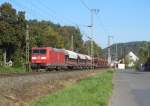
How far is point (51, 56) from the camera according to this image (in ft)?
213

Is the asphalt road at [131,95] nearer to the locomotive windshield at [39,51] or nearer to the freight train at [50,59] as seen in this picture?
the freight train at [50,59]

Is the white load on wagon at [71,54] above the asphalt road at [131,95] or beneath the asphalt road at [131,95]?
above

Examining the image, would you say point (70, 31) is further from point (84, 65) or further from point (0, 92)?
point (0, 92)

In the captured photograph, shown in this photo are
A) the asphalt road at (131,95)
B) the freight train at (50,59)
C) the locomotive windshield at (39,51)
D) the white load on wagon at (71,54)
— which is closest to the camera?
the asphalt road at (131,95)

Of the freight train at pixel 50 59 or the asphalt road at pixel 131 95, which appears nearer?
the asphalt road at pixel 131 95

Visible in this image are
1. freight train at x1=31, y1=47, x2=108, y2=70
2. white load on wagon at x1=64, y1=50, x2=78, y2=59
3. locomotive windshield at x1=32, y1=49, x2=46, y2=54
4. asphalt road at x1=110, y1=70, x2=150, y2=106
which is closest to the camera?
asphalt road at x1=110, y1=70, x2=150, y2=106

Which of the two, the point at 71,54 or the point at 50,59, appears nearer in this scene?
the point at 50,59

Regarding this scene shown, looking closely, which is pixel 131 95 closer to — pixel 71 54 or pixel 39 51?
pixel 39 51

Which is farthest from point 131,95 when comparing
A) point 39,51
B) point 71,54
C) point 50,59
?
point 71,54

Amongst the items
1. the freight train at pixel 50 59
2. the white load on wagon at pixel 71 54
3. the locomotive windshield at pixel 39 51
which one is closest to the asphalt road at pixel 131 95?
the freight train at pixel 50 59

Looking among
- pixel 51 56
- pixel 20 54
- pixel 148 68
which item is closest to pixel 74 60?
pixel 20 54

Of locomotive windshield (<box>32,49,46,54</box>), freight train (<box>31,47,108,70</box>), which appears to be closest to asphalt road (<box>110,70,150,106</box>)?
freight train (<box>31,47,108,70</box>)

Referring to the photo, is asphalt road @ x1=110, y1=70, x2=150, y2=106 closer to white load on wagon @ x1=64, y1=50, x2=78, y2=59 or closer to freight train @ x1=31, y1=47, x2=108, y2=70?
freight train @ x1=31, y1=47, x2=108, y2=70

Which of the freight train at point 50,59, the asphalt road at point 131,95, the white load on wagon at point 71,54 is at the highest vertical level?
the white load on wagon at point 71,54
